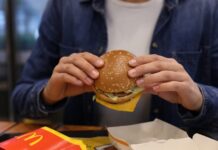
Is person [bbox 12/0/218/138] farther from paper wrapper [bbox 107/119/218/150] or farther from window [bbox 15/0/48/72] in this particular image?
window [bbox 15/0/48/72]

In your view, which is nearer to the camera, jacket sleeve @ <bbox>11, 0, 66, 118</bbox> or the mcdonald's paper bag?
the mcdonald's paper bag

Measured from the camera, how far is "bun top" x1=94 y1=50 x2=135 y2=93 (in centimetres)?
92

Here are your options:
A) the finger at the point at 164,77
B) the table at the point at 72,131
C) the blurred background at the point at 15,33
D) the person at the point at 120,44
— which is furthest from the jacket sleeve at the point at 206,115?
the blurred background at the point at 15,33

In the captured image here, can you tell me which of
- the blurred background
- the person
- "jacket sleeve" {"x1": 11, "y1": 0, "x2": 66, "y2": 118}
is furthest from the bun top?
the blurred background

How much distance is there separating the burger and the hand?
2cm

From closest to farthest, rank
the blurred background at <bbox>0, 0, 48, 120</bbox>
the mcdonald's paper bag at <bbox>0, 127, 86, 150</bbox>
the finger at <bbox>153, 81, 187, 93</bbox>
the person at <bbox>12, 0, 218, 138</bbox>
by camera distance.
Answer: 1. the mcdonald's paper bag at <bbox>0, 127, 86, 150</bbox>
2. the finger at <bbox>153, 81, 187, 93</bbox>
3. the person at <bbox>12, 0, 218, 138</bbox>
4. the blurred background at <bbox>0, 0, 48, 120</bbox>

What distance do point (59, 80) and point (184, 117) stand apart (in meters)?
0.33

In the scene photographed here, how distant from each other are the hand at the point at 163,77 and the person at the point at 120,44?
14cm

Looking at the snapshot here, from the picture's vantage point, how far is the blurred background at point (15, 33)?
268 centimetres

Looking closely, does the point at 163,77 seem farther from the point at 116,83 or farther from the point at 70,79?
the point at 70,79

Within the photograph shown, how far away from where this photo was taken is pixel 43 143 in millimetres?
769

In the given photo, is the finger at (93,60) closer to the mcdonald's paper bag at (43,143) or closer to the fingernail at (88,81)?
the fingernail at (88,81)

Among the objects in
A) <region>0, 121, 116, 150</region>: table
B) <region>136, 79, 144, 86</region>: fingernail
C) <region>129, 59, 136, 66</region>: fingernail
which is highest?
<region>129, 59, 136, 66</region>: fingernail

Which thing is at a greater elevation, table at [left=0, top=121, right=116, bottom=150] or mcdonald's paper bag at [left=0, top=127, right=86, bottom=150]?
mcdonald's paper bag at [left=0, top=127, right=86, bottom=150]
